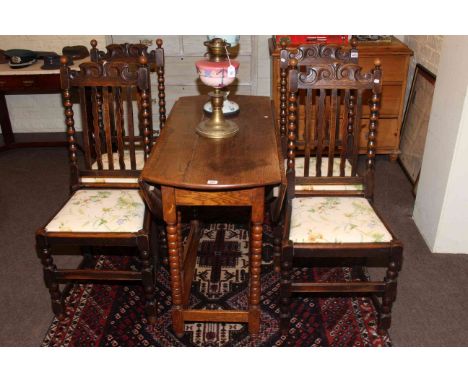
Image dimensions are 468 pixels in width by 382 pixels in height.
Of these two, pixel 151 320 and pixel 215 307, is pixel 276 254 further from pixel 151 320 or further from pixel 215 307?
pixel 151 320

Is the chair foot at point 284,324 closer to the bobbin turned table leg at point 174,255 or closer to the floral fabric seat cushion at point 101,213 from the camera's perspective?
the bobbin turned table leg at point 174,255

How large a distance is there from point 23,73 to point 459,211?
342 centimetres

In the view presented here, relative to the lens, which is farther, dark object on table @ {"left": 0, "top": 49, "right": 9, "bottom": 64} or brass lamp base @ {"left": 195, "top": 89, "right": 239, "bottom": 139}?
dark object on table @ {"left": 0, "top": 49, "right": 9, "bottom": 64}

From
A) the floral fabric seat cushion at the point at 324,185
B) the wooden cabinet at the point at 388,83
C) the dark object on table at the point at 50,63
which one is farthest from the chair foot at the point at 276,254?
the dark object on table at the point at 50,63

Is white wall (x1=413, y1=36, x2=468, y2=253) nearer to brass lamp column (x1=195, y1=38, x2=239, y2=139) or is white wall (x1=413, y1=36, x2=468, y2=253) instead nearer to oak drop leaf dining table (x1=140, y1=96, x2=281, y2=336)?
oak drop leaf dining table (x1=140, y1=96, x2=281, y2=336)

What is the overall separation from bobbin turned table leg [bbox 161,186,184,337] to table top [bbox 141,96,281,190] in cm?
10

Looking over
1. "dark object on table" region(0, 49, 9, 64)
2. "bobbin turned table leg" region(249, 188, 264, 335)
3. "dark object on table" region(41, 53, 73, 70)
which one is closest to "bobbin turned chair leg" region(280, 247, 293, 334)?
"bobbin turned table leg" region(249, 188, 264, 335)

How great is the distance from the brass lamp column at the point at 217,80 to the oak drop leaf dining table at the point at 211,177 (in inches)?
1.9

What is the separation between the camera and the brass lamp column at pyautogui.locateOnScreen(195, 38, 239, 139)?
233 cm

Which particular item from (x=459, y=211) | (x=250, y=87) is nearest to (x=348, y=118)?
(x=459, y=211)

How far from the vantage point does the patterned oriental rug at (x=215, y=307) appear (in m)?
2.48

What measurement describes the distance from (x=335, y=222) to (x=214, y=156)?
65 cm

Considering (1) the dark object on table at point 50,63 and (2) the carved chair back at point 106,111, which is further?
(1) the dark object on table at point 50,63
